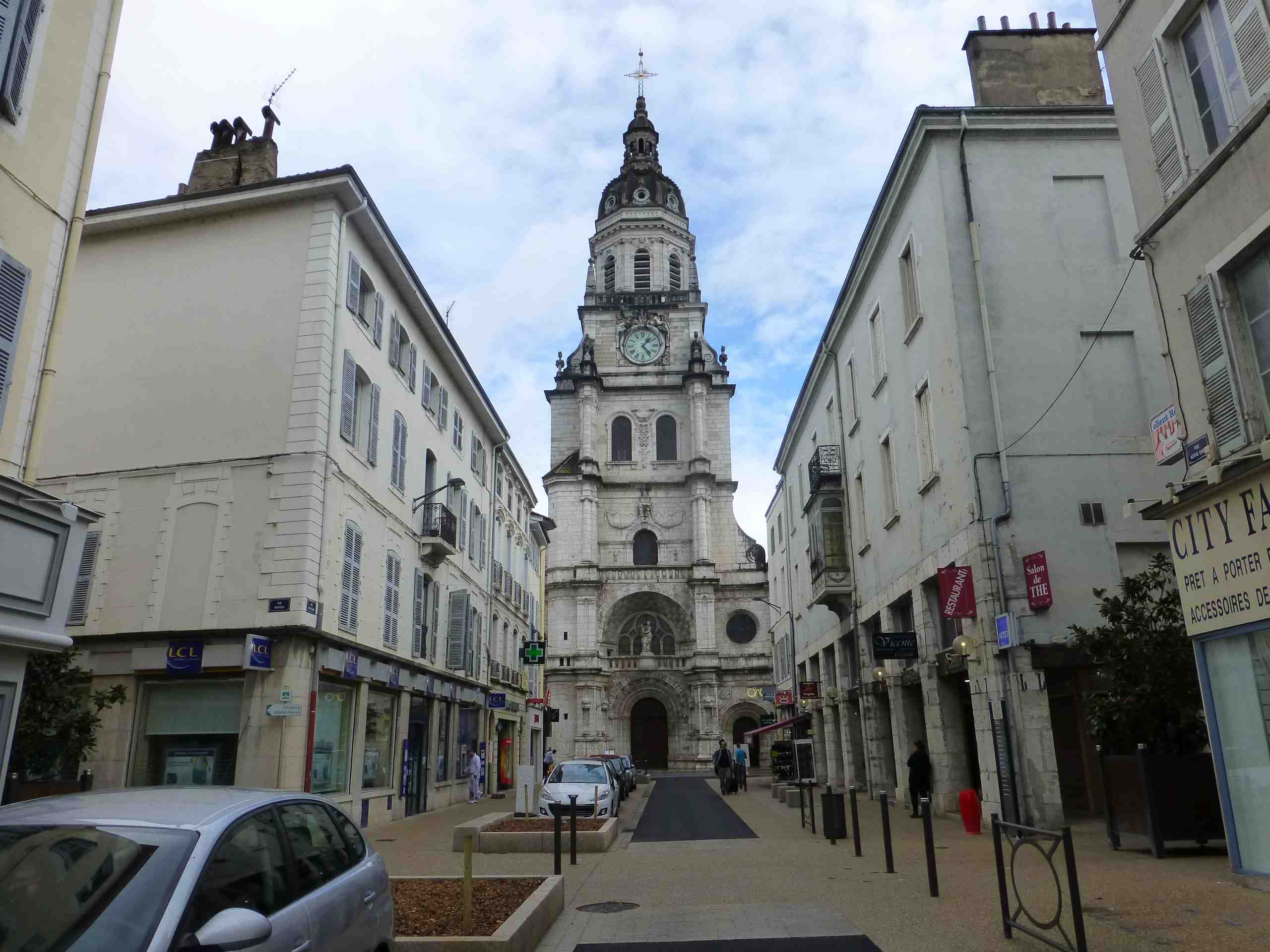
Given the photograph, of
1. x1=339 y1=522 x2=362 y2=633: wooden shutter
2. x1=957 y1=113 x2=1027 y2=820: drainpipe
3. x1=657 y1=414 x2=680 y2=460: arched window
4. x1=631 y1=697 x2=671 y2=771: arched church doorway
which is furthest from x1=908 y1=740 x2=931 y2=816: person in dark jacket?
x1=657 y1=414 x2=680 y2=460: arched window

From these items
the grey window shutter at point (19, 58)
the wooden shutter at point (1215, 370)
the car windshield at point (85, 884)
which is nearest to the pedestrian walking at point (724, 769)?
the wooden shutter at point (1215, 370)

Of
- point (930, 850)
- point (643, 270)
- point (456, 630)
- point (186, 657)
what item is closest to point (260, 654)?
point (186, 657)

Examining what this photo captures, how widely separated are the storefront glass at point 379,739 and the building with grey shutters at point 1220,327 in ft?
48.4

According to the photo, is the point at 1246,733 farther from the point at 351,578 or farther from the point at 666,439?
the point at 666,439

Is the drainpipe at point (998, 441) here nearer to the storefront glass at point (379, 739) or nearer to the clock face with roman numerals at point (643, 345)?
the storefront glass at point (379, 739)

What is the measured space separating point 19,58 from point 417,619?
1538cm

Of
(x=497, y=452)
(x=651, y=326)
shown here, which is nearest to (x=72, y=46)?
(x=497, y=452)

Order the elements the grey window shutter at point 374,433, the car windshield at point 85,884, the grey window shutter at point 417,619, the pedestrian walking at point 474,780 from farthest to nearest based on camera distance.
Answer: the pedestrian walking at point 474,780, the grey window shutter at point 417,619, the grey window shutter at point 374,433, the car windshield at point 85,884

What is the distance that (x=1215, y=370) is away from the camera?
29.3 ft

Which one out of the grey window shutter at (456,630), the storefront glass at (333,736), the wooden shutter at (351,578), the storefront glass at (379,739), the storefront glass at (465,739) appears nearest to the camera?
the storefront glass at (333,736)

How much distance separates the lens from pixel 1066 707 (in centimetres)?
1727

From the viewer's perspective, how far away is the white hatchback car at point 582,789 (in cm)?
1750

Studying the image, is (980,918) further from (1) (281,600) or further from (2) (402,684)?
(2) (402,684)

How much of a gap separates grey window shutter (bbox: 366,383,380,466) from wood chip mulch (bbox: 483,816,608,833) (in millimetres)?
7635
